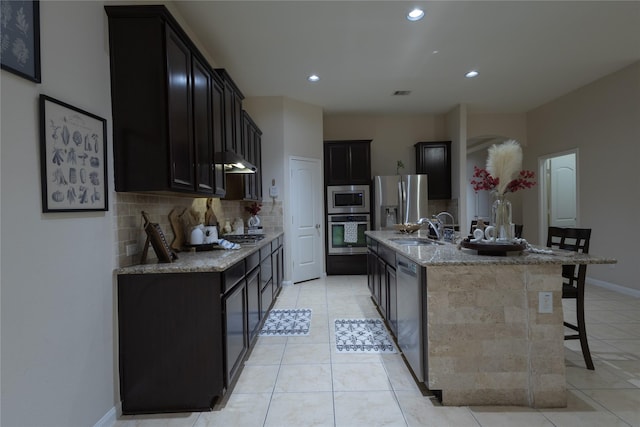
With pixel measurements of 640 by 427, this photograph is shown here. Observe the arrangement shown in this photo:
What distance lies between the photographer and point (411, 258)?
202cm

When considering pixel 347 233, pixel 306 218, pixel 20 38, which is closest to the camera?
pixel 20 38

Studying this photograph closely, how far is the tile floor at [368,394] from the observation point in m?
1.77

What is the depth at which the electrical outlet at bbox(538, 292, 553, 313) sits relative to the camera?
1.84m

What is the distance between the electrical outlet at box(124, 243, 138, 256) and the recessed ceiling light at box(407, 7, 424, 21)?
9.97ft

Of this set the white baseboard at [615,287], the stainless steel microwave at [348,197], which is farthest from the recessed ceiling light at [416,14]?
the white baseboard at [615,287]

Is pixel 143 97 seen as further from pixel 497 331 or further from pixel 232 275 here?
pixel 497 331

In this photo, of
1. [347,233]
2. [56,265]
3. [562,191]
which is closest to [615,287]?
[562,191]

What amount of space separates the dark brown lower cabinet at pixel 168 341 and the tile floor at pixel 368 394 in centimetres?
13

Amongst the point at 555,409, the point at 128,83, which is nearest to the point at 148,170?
the point at 128,83

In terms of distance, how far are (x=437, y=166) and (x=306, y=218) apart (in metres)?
2.73

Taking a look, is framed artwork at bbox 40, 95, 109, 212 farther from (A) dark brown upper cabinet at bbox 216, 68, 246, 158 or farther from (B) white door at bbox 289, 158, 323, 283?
(B) white door at bbox 289, 158, 323, 283

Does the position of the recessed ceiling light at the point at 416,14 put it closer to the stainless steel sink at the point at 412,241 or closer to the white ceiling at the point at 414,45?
the white ceiling at the point at 414,45

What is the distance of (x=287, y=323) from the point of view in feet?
10.8

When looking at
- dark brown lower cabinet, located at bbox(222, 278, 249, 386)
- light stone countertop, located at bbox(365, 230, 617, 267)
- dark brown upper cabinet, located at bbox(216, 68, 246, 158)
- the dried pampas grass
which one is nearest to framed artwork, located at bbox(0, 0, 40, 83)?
dark brown lower cabinet, located at bbox(222, 278, 249, 386)
